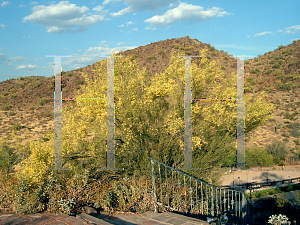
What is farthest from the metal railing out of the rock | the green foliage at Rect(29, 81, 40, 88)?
the green foliage at Rect(29, 81, 40, 88)

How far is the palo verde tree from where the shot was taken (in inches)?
262

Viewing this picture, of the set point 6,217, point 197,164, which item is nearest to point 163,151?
point 197,164

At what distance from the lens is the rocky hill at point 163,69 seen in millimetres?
27875

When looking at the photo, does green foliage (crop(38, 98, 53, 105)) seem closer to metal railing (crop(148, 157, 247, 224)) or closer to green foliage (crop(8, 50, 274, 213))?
green foliage (crop(8, 50, 274, 213))

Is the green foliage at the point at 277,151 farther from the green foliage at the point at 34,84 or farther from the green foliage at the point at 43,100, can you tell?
the green foliage at the point at 34,84

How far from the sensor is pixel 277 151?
25.0 metres

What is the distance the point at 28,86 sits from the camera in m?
39.4

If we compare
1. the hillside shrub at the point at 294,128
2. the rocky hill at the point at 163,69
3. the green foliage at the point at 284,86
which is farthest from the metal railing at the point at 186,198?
the green foliage at the point at 284,86

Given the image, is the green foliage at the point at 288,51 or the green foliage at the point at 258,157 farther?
the green foliage at the point at 288,51

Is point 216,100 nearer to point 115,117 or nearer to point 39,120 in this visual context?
point 115,117

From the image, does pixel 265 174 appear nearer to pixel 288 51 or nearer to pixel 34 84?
pixel 34 84

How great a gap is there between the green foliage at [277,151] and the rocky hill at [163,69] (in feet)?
2.81

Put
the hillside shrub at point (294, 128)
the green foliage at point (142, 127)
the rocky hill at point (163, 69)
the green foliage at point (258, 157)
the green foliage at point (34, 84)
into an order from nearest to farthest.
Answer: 1. the green foliage at point (142, 127)
2. the green foliage at point (258, 157)
3. the rocky hill at point (163, 69)
4. the hillside shrub at point (294, 128)
5. the green foliage at point (34, 84)

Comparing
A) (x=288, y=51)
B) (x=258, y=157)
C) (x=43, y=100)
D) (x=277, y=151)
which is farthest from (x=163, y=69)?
(x=288, y=51)
